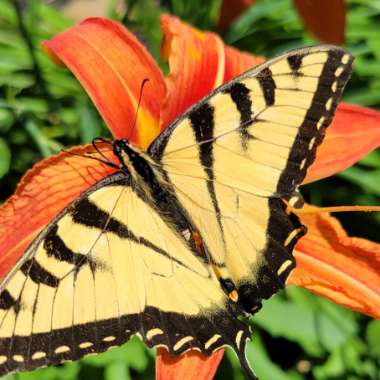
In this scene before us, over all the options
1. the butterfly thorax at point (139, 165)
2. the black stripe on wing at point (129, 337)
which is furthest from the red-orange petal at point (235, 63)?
the black stripe on wing at point (129, 337)

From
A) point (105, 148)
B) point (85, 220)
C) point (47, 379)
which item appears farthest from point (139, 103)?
point (47, 379)

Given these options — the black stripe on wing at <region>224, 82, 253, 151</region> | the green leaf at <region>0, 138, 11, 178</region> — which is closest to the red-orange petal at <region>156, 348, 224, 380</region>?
the black stripe on wing at <region>224, 82, 253, 151</region>

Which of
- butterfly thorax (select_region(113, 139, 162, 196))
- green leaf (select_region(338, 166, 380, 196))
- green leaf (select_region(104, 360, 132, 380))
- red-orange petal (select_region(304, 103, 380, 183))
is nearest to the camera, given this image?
butterfly thorax (select_region(113, 139, 162, 196))

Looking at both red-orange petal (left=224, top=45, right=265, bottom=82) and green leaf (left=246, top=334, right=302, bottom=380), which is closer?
red-orange petal (left=224, top=45, right=265, bottom=82)

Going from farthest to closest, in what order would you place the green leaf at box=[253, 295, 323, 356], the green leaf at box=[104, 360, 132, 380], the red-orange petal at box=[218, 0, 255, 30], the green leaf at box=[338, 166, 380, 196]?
the red-orange petal at box=[218, 0, 255, 30] < the green leaf at box=[338, 166, 380, 196] < the green leaf at box=[253, 295, 323, 356] < the green leaf at box=[104, 360, 132, 380]

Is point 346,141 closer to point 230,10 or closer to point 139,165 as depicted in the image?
point 139,165

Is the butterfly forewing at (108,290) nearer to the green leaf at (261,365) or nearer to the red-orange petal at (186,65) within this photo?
the red-orange petal at (186,65)

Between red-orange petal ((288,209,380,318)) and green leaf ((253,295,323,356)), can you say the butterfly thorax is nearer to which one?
red-orange petal ((288,209,380,318))
